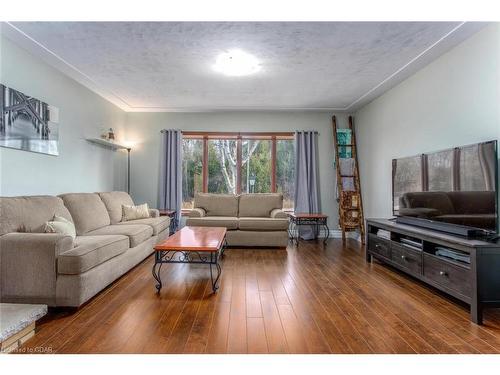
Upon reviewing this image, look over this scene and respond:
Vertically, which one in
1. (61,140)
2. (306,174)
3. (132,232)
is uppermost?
(61,140)

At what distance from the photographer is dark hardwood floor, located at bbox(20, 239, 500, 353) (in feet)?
5.51

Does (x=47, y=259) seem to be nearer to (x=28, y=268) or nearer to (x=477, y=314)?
(x=28, y=268)

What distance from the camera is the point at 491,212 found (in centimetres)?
226

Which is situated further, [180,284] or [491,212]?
[180,284]

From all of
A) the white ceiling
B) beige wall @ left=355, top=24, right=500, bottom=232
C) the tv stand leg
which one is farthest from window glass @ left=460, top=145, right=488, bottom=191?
the white ceiling

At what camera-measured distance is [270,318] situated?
6.65ft

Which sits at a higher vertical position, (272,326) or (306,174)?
(306,174)

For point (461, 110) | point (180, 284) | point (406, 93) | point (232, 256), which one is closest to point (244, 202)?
point (232, 256)

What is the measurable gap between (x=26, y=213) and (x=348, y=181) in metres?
4.95

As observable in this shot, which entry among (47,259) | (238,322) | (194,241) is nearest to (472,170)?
(238,322)

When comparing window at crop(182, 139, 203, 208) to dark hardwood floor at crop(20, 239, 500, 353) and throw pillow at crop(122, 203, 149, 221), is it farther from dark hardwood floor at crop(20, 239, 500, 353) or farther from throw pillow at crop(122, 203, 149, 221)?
dark hardwood floor at crop(20, 239, 500, 353)
